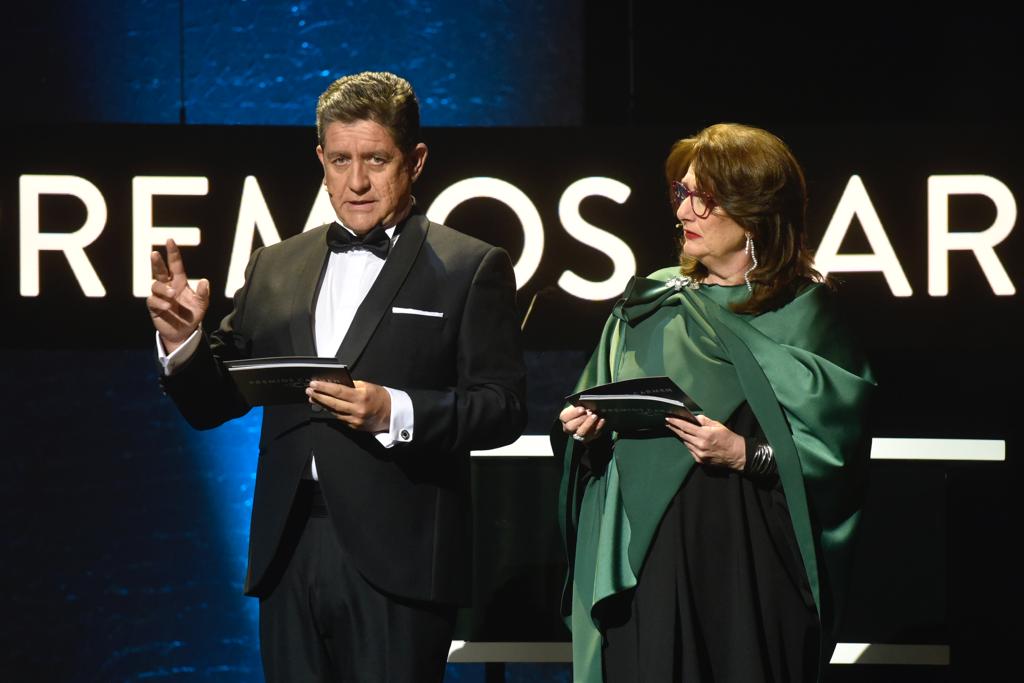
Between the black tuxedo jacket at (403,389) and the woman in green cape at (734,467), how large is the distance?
237 mm

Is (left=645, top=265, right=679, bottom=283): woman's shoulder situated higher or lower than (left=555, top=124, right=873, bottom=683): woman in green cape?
higher

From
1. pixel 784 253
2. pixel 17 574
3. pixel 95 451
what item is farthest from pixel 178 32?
pixel 784 253

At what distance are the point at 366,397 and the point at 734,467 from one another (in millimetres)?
684

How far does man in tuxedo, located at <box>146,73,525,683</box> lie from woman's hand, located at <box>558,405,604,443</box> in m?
0.11

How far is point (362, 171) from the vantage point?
239 centimetres

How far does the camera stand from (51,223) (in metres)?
4.18

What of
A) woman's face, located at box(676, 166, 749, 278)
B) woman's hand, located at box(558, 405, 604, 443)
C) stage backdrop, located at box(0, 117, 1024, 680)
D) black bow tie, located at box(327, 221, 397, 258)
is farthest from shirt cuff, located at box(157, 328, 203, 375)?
stage backdrop, located at box(0, 117, 1024, 680)

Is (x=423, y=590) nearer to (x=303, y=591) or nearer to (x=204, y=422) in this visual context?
(x=303, y=591)

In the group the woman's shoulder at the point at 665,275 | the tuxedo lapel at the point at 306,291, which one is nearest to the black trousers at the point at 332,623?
the tuxedo lapel at the point at 306,291

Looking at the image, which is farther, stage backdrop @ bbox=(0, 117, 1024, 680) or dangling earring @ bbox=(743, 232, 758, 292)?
stage backdrop @ bbox=(0, 117, 1024, 680)

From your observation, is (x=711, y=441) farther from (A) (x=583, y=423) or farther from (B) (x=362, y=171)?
(B) (x=362, y=171)

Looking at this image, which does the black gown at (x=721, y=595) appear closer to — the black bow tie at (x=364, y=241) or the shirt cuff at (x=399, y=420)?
the shirt cuff at (x=399, y=420)

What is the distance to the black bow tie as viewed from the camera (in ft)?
7.77

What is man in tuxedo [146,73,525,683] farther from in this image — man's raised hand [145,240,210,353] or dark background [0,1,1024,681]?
dark background [0,1,1024,681]
